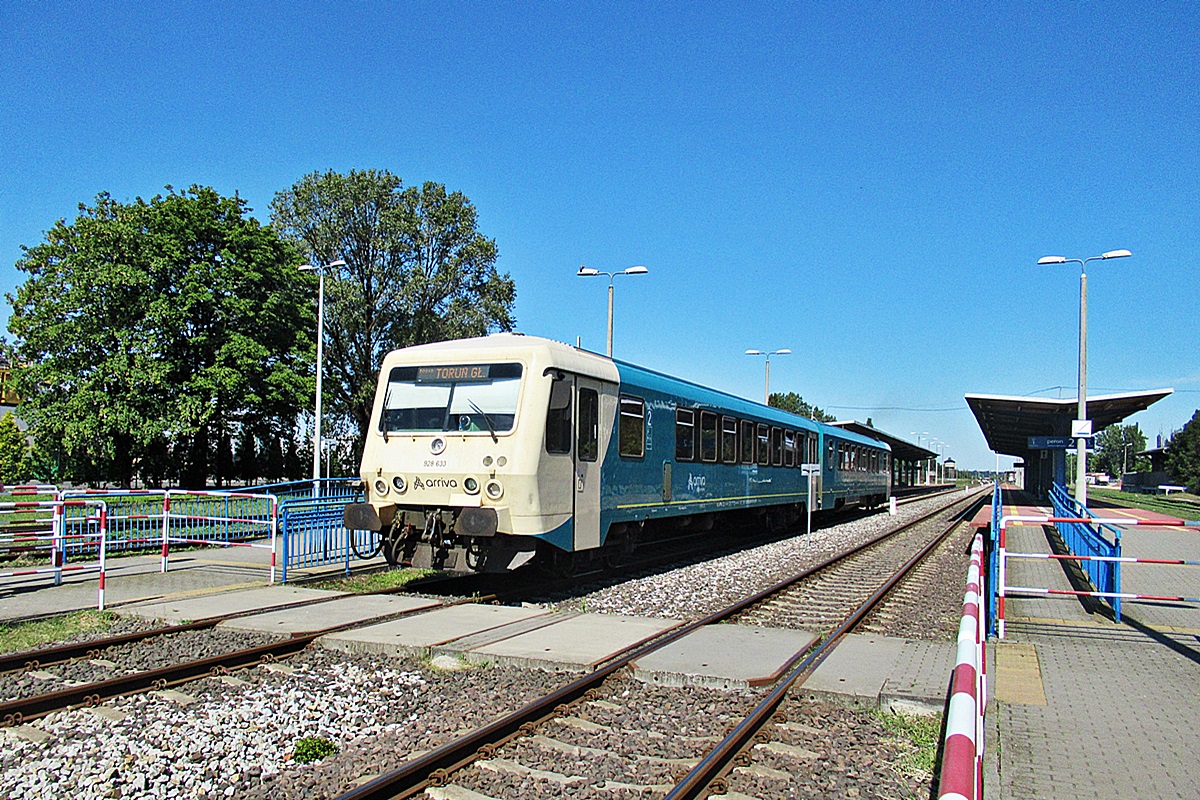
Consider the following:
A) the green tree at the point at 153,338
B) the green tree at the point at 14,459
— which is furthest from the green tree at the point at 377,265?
the green tree at the point at 14,459

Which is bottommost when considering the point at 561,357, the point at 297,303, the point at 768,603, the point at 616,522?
the point at 768,603

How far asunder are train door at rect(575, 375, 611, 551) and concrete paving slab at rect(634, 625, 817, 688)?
2533 mm

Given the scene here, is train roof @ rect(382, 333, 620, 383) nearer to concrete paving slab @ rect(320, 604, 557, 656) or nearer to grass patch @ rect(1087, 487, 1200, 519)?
concrete paving slab @ rect(320, 604, 557, 656)

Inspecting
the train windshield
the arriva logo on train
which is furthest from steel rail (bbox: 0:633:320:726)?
the train windshield

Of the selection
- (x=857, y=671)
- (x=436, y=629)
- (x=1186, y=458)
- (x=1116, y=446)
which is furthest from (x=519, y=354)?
(x=1116, y=446)

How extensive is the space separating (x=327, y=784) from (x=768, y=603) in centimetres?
741

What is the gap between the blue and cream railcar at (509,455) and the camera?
10.3 metres

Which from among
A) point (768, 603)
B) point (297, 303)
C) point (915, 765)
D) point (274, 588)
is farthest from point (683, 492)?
point (297, 303)

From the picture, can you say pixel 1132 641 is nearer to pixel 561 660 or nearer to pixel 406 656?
pixel 561 660

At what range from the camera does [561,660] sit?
7414 mm

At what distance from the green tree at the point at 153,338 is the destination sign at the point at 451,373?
64.7ft

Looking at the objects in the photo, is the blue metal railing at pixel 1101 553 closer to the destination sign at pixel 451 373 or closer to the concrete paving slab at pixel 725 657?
the concrete paving slab at pixel 725 657

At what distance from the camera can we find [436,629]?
28.8 ft

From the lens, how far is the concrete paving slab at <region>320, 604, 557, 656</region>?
7.93 meters
